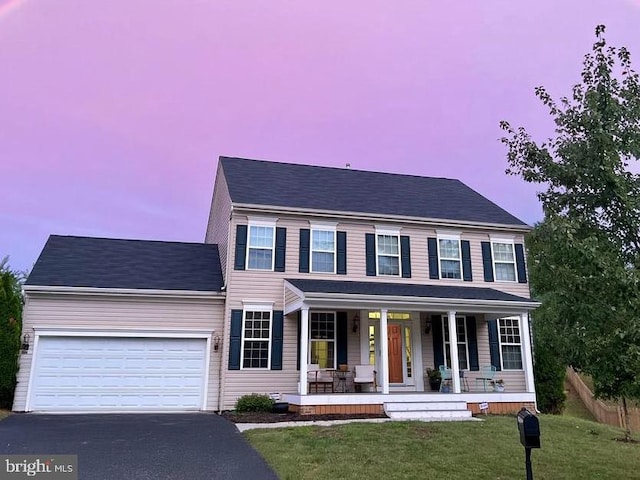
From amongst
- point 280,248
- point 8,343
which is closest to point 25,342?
point 8,343

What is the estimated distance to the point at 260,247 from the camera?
553 inches

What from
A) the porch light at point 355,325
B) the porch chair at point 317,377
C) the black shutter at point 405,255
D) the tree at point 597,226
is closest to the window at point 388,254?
the black shutter at point 405,255

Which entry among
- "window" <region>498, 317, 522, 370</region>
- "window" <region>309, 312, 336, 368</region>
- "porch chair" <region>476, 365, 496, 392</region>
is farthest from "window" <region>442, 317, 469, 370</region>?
"window" <region>309, 312, 336, 368</region>

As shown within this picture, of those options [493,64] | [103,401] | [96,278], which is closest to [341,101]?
[493,64]

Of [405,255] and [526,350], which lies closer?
[526,350]

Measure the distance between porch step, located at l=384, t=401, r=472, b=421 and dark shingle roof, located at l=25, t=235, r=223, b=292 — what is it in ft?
19.8

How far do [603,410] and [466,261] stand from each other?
7.14 m

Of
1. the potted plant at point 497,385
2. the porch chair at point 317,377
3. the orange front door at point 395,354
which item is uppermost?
the orange front door at point 395,354

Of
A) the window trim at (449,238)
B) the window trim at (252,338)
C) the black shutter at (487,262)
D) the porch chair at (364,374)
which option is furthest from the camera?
the black shutter at (487,262)

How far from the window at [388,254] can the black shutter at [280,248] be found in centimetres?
308

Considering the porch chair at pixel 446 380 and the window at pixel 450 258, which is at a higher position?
the window at pixel 450 258

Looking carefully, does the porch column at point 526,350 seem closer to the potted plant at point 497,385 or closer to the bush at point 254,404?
the potted plant at point 497,385

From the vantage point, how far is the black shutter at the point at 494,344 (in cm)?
1468

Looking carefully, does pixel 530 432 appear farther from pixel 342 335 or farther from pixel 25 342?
pixel 25 342
